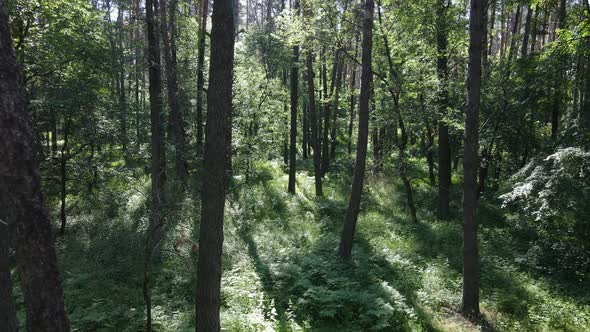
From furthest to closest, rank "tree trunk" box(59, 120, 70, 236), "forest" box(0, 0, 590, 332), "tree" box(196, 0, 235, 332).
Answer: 1. "tree trunk" box(59, 120, 70, 236)
2. "forest" box(0, 0, 590, 332)
3. "tree" box(196, 0, 235, 332)

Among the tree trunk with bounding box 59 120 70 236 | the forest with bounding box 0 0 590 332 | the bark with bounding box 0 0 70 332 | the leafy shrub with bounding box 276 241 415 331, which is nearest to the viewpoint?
the bark with bounding box 0 0 70 332

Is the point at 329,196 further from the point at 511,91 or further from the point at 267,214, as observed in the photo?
the point at 511,91

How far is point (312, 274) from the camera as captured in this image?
990 centimetres

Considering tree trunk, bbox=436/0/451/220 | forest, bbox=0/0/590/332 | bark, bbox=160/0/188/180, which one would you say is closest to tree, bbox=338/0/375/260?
forest, bbox=0/0/590/332

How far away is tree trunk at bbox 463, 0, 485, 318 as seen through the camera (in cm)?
795

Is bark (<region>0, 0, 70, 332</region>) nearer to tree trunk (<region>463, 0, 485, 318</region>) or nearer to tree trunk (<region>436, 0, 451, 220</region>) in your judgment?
tree trunk (<region>463, 0, 485, 318</region>)

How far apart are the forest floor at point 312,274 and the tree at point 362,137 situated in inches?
23.2

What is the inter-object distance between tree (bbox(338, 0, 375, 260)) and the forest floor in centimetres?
59

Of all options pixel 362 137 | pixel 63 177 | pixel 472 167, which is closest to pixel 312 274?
pixel 362 137

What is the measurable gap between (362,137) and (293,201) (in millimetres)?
6780

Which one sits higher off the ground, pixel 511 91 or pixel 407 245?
pixel 511 91

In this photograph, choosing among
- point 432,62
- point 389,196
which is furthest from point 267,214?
point 432,62

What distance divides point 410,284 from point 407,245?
2740 millimetres

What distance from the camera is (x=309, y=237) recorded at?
13.0 metres
